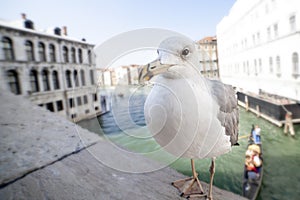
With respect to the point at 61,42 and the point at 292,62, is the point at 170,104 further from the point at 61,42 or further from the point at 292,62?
the point at 61,42

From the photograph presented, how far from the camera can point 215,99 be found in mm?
1039

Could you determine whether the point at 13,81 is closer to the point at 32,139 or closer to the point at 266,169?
the point at 32,139

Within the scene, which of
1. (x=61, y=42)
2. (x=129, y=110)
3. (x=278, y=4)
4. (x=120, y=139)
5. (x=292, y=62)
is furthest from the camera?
(x=61, y=42)

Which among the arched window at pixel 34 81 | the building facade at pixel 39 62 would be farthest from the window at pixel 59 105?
the arched window at pixel 34 81

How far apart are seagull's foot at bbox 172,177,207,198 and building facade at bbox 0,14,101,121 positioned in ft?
31.5

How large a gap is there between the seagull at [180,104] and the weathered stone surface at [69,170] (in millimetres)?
255

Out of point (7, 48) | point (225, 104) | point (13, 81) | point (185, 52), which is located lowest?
point (225, 104)

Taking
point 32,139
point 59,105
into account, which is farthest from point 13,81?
point 32,139

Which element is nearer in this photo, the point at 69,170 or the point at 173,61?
the point at 173,61

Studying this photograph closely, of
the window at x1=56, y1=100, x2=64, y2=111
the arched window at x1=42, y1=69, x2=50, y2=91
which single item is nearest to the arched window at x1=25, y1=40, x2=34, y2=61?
the arched window at x1=42, y1=69, x2=50, y2=91

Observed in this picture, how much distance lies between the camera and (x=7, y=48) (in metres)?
9.91

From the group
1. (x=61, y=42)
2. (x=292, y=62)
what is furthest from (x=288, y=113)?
(x=61, y=42)

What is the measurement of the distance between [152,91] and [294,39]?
9769mm

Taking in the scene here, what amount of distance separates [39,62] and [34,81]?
1.21m
